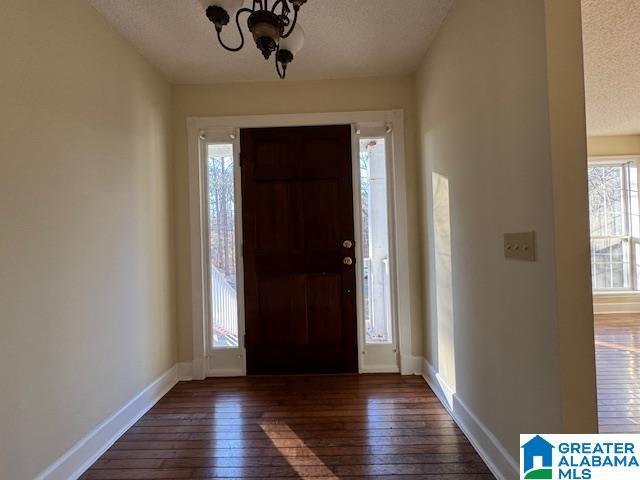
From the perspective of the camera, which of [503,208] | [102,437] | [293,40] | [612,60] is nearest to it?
[503,208]

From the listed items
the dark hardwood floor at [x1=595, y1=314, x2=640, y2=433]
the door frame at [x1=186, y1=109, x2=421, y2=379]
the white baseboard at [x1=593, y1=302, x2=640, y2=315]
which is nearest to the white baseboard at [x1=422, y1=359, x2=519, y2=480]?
the door frame at [x1=186, y1=109, x2=421, y2=379]

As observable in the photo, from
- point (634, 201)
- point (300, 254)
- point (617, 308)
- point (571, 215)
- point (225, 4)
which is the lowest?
point (617, 308)

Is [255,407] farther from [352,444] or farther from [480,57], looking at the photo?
[480,57]

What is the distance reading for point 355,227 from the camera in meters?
3.01

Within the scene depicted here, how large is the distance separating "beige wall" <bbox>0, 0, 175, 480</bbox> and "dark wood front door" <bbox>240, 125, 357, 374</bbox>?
794 millimetres

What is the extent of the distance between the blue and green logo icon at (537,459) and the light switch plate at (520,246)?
2.26 feet

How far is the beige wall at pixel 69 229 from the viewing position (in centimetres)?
147

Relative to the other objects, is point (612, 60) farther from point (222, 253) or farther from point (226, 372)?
point (226, 372)

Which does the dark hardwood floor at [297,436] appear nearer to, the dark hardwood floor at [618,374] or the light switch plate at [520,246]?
the dark hardwood floor at [618,374]

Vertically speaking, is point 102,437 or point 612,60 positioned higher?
point 612,60

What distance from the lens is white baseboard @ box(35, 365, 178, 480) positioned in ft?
5.48

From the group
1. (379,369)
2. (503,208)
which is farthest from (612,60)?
(379,369)

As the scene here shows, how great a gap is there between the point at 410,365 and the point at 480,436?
Result: 112 centimetres

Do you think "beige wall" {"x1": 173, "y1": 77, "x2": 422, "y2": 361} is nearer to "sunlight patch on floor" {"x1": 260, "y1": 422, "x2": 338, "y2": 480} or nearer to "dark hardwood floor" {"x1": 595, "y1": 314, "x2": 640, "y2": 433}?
"sunlight patch on floor" {"x1": 260, "y1": 422, "x2": 338, "y2": 480}
